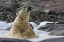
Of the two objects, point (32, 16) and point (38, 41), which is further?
point (32, 16)

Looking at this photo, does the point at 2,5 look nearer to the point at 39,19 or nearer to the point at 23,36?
the point at 39,19

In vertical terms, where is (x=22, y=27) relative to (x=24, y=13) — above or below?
below

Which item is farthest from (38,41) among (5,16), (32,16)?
(32,16)

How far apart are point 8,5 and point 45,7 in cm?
975

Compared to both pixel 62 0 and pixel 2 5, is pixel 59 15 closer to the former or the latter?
pixel 2 5

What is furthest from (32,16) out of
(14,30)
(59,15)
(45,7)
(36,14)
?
(14,30)

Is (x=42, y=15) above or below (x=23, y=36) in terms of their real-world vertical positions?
below

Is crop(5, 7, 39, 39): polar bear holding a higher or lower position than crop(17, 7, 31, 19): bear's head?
lower

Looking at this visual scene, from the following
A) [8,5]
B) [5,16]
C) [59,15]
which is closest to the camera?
[5,16]

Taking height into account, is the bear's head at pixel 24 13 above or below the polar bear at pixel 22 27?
above

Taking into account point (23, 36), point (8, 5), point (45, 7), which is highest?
point (23, 36)

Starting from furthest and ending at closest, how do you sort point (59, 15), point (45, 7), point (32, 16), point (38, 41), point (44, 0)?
1. point (44, 0)
2. point (45, 7)
3. point (59, 15)
4. point (32, 16)
5. point (38, 41)

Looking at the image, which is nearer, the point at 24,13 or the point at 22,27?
the point at 24,13

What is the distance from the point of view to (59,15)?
25594 mm
